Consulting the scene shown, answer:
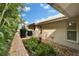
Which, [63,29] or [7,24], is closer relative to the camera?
[7,24]

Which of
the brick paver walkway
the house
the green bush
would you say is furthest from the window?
the brick paver walkway

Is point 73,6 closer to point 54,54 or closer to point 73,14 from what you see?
point 73,14

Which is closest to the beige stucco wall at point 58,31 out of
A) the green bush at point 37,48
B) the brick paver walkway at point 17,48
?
the green bush at point 37,48

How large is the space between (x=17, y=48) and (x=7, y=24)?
335 millimetres

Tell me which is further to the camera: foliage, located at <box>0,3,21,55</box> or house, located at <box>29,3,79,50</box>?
house, located at <box>29,3,79,50</box>

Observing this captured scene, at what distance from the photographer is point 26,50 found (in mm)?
2539

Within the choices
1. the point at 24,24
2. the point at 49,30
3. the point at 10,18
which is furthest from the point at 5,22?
the point at 49,30

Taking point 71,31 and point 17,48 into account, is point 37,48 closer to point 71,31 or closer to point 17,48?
point 17,48

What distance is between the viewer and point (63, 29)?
265cm

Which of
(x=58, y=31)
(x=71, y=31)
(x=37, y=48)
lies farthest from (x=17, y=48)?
(x=71, y=31)

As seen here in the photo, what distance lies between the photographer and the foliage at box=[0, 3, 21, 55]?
2.50 m

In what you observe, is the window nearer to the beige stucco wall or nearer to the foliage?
the beige stucco wall

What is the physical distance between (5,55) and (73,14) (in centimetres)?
103

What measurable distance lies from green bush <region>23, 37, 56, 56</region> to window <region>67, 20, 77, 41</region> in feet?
1.04
